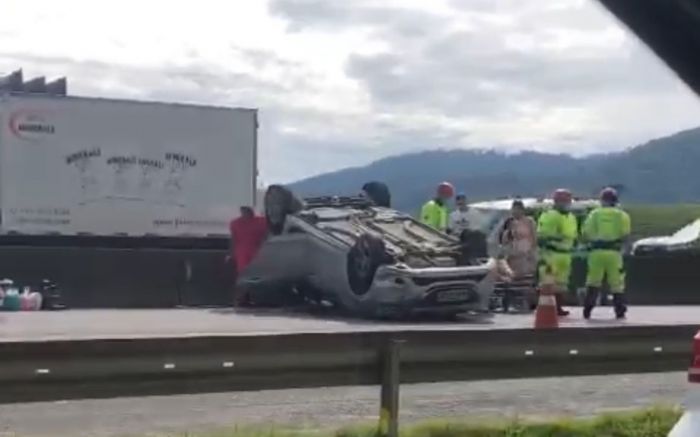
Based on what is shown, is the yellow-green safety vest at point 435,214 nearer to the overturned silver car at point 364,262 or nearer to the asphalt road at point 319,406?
the overturned silver car at point 364,262

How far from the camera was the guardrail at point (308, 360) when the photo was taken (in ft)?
23.2

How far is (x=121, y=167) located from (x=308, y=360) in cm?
2331

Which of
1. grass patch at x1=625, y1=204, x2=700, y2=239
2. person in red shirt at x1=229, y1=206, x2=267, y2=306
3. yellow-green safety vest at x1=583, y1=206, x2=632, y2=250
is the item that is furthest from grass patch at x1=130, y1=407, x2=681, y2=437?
grass patch at x1=625, y1=204, x2=700, y2=239

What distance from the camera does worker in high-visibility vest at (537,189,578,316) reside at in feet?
61.1

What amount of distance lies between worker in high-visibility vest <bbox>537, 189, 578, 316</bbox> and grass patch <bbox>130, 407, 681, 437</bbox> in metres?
9.83

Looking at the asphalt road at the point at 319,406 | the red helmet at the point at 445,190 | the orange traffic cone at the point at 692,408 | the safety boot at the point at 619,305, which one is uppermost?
the red helmet at the point at 445,190

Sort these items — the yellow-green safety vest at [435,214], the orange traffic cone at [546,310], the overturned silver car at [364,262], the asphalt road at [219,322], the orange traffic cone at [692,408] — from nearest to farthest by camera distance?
the orange traffic cone at [692,408] < the asphalt road at [219,322] < the orange traffic cone at [546,310] < the overturned silver car at [364,262] < the yellow-green safety vest at [435,214]

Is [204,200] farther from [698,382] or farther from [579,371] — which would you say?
[698,382]

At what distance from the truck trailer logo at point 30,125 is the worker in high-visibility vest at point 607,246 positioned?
14.7m

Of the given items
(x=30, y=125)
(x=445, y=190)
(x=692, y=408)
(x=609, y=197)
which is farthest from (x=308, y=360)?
(x=30, y=125)

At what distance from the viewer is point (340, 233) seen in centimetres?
1761

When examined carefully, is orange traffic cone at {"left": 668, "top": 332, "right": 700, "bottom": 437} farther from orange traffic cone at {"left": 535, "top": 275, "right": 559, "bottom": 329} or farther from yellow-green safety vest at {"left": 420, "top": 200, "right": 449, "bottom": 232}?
yellow-green safety vest at {"left": 420, "top": 200, "right": 449, "bottom": 232}

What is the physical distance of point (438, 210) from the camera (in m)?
21.7

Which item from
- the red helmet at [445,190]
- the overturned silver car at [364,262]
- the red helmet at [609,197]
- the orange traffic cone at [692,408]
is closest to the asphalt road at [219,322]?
the overturned silver car at [364,262]
